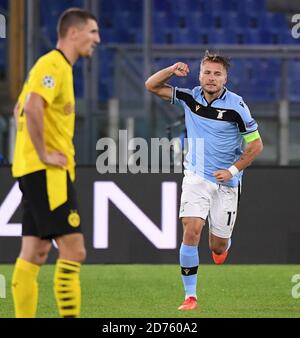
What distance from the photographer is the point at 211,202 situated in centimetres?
865

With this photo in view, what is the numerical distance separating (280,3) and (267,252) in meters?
2.87

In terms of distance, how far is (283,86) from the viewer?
1471 cm

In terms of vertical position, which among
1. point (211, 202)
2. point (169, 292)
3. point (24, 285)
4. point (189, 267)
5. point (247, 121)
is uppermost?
point (247, 121)

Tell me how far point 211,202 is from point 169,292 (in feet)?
3.88

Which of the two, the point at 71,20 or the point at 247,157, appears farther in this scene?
the point at 247,157

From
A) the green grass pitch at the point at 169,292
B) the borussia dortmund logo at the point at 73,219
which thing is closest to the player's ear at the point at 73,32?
the borussia dortmund logo at the point at 73,219

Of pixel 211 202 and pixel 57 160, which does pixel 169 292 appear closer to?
pixel 211 202

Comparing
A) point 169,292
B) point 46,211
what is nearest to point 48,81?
point 46,211

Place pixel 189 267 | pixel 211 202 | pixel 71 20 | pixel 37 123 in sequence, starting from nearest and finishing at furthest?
pixel 37 123
pixel 71 20
pixel 189 267
pixel 211 202

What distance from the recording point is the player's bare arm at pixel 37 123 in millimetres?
5902

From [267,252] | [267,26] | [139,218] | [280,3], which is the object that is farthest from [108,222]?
[267,26]

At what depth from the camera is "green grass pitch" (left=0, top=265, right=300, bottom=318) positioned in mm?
8125

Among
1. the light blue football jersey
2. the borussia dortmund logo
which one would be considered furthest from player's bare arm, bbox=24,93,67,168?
the light blue football jersey

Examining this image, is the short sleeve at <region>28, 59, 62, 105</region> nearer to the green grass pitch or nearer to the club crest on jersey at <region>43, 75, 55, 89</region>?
the club crest on jersey at <region>43, 75, 55, 89</region>
